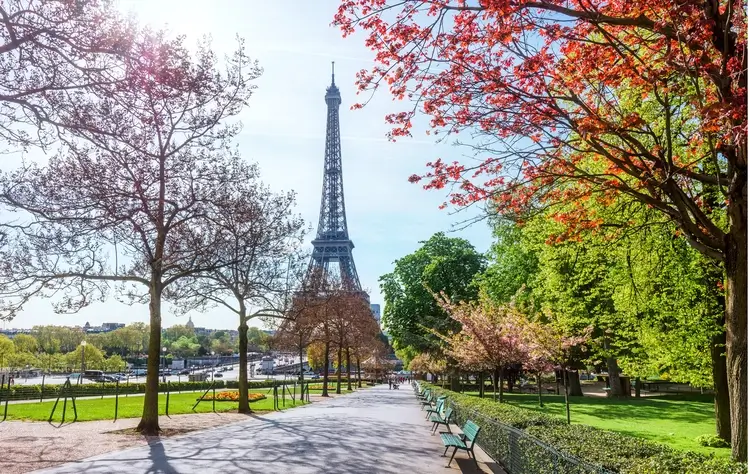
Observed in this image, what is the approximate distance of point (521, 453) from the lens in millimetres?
9336

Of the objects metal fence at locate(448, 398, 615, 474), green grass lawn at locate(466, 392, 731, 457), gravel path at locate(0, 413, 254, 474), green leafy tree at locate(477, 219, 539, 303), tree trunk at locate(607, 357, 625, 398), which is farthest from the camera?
tree trunk at locate(607, 357, 625, 398)

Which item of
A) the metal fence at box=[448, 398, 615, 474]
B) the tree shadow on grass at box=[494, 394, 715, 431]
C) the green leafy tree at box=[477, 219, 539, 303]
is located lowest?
the tree shadow on grass at box=[494, 394, 715, 431]

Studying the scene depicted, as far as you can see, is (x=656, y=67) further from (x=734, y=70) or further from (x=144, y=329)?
(x=144, y=329)

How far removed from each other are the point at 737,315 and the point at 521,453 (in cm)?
379

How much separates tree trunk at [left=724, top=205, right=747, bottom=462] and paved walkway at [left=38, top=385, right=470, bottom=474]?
499cm

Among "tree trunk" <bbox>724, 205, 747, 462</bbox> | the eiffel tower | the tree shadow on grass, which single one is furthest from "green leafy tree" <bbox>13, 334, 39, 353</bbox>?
"tree trunk" <bbox>724, 205, 747, 462</bbox>

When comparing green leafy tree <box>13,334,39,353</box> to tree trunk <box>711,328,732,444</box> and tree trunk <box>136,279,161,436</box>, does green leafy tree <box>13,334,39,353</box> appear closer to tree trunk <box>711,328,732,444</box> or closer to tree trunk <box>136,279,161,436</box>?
tree trunk <box>136,279,161,436</box>

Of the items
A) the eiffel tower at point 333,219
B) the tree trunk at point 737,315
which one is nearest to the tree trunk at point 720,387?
the tree trunk at point 737,315

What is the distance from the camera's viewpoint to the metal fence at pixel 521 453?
6.79m

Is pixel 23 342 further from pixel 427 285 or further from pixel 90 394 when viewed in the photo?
pixel 427 285

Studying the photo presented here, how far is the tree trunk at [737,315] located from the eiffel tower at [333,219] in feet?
269

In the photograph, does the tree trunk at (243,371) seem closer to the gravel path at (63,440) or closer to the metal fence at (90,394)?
the metal fence at (90,394)

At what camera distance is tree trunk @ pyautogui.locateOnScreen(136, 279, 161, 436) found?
1748 cm

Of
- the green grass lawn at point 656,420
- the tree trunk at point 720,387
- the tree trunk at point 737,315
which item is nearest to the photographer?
→ the tree trunk at point 737,315
